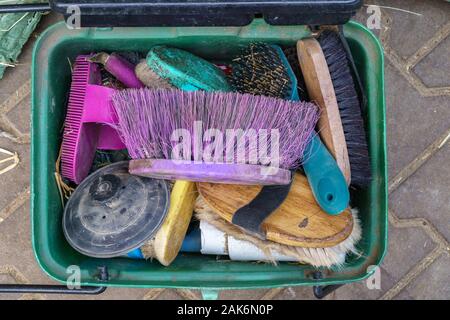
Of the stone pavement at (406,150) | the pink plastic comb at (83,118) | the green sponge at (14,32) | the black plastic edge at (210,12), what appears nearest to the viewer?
the black plastic edge at (210,12)

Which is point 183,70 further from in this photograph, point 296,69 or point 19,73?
point 19,73

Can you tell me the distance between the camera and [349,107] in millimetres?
954

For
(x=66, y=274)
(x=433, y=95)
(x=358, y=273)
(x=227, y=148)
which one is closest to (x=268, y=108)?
(x=227, y=148)

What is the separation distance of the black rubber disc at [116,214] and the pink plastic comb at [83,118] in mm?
49

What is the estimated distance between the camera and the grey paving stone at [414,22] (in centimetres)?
125

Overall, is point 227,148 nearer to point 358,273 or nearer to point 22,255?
point 358,273

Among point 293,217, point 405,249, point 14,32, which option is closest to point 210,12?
point 293,217

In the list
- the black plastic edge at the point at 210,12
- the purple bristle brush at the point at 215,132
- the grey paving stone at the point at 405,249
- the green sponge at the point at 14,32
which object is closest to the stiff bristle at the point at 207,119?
the purple bristle brush at the point at 215,132

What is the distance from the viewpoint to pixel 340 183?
2.98 ft

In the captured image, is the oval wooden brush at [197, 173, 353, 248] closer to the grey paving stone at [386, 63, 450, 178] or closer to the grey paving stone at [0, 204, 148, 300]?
the grey paving stone at [386, 63, 450, 178]

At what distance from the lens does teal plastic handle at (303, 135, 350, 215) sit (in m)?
0.91

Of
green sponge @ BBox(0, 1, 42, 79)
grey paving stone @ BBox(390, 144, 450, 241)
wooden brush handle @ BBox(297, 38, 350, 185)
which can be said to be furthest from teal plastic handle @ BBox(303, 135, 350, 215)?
green sponge @ BBox(0, 1, 42, 79)

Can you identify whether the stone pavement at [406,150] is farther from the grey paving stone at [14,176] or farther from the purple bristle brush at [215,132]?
the purple bristle brush at [215,132]

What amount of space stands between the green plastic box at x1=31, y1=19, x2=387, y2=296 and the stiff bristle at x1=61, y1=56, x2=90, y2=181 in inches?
1.0
